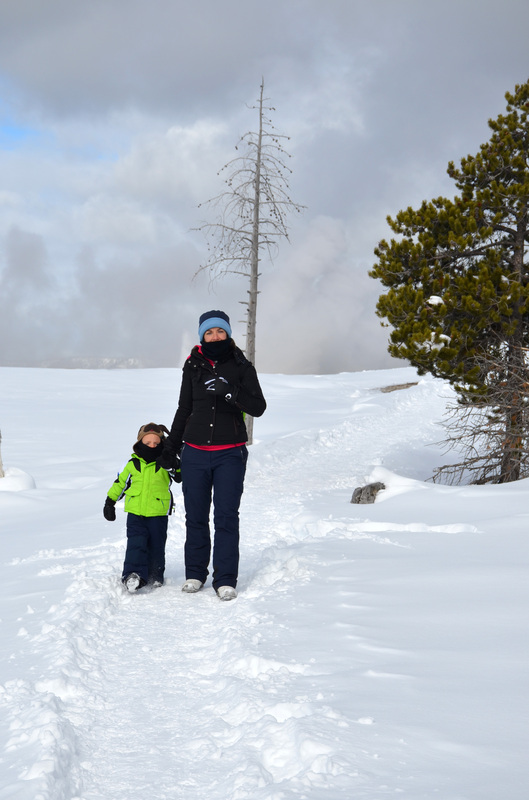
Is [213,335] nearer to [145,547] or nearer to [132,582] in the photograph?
[145,547]

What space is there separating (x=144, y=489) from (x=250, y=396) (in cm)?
135

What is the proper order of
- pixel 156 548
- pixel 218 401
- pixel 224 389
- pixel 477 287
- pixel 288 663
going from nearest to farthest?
pixel 288 663 < pixel 224 389 < pixel 218 401 < pixel 156 548 < pixel 477 287

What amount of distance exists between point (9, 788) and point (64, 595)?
9.21 ft

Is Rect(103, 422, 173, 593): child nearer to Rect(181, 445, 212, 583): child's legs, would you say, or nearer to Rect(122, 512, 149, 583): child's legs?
Rect(122, 512, 149, 583): child's legs

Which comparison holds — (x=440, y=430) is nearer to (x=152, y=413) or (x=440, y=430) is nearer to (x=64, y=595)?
(x=152, y=413)

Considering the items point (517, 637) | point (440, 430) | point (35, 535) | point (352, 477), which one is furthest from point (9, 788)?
point (440, 430)

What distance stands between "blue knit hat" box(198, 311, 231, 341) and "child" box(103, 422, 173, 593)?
993 mm

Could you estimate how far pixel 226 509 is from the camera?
5.20 meters

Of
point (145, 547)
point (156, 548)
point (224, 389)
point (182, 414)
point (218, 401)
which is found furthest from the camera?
point (156, 548)

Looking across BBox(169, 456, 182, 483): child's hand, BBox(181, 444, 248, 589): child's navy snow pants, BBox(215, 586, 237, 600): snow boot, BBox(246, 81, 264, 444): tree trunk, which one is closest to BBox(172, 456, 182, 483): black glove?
BBox(169, 456, 182, 483): child's hand

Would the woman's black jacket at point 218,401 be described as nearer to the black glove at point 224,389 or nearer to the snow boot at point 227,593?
the black glove at point 224,389

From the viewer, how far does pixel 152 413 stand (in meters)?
25.5

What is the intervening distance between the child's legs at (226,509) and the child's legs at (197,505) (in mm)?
92

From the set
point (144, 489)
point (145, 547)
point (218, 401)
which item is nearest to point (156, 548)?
point (145, 547)
